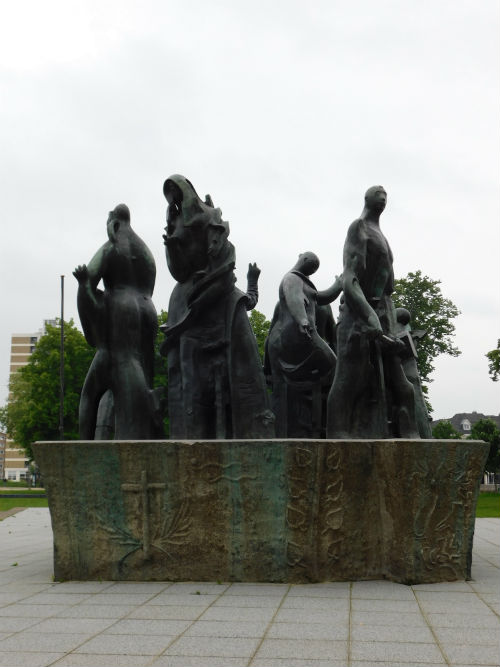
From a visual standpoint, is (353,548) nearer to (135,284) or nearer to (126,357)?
(126,357)

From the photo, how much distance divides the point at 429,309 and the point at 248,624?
97.5 feet

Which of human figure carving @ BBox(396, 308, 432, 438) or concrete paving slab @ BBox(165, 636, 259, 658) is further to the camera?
human figure carving @ BBox(396, 308, 432, 438)

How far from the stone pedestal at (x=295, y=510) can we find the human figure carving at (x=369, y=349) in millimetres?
1924

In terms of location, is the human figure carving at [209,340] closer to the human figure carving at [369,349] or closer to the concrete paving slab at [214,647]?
the human figure carving at [369,349]

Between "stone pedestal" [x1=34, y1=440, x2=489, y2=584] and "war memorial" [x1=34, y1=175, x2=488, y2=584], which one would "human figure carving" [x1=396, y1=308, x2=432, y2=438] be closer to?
"war memorial" [x1=34, y1=175, x2=488, y2=584]

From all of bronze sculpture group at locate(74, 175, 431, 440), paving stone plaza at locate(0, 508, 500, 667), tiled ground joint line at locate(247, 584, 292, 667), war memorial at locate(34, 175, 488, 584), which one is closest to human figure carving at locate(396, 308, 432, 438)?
bronze sculpture group at locate(74, 175, 431, 440)

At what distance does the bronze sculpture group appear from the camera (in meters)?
7.56

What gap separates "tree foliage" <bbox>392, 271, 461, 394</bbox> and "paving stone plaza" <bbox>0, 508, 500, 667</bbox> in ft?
85.7

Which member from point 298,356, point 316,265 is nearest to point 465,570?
point 298,356

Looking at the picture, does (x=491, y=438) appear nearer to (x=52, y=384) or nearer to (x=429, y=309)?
(x=429, y=309)

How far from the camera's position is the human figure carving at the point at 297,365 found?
366 inches

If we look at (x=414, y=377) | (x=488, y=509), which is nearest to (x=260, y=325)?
(x=488, y=509)

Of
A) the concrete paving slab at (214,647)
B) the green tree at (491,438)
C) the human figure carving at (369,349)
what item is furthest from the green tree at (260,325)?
the concrete paving slab at (214,647)

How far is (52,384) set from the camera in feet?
120
